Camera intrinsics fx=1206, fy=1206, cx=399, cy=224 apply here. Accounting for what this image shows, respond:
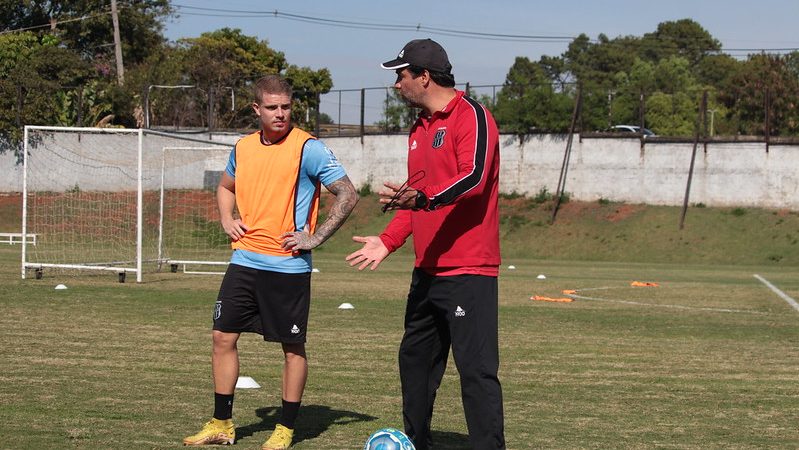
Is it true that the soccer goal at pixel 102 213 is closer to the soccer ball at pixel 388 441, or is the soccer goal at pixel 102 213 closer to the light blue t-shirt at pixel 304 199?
the light blue t-shirt at pixel 304 199

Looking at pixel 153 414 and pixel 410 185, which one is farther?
pixel 153 414

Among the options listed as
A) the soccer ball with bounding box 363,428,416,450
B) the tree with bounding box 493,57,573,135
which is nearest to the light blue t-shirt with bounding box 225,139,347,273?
Answer: the soccer ball with bounding box 363,428,416,450

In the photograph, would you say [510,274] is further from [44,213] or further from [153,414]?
[153,414]

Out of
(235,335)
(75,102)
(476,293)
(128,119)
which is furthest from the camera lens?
(128,119)

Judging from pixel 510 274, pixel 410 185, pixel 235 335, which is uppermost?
pixel 410 185

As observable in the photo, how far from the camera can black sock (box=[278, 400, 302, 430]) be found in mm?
7164

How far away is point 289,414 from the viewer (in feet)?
23.6

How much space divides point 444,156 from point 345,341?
7.02 meters

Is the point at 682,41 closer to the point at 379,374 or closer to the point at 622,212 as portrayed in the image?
the point at 622,212

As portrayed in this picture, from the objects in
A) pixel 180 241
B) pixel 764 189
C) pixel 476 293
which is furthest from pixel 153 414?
pixel 764 189

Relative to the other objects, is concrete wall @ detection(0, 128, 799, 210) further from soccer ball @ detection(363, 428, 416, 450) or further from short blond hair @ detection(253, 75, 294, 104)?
soccer ball @ detection(363, 428, 416, 450)

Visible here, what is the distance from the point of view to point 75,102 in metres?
57.1

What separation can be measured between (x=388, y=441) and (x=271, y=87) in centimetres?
227

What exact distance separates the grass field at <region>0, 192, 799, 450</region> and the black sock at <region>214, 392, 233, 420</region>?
0.79 feet
